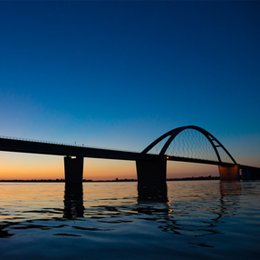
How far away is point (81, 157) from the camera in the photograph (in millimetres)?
77688

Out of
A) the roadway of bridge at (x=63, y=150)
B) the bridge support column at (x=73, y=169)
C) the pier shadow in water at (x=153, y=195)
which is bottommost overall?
the pier shadow in water at (x=153, y=195)

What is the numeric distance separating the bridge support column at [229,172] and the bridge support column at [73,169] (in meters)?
101

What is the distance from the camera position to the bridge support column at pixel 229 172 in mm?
150462

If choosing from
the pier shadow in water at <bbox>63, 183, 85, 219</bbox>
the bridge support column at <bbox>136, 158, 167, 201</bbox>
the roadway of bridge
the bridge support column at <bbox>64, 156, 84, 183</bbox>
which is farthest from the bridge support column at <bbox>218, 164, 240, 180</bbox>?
the pier shadow in water at <bbox>63, 183, 85, 219</bbox>

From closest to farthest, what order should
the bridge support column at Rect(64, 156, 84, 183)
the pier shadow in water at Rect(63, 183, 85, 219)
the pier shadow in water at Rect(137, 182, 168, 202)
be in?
the pier shadow in water at Rect(63, 183, 85, 219) → the pier shadow in water at Rect(137, 182, 168, 202) → the bridge support column at Rect(64, 156, 84, 183)

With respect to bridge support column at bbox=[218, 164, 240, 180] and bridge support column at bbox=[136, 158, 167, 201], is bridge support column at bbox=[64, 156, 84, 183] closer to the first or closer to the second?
bridge support column at bbox=[136, 158, 167, 201]

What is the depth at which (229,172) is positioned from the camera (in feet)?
503

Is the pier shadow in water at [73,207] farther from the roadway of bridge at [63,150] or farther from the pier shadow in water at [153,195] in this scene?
the roadway of bridge at [63,150]

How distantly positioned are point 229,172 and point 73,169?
107629 millimetres

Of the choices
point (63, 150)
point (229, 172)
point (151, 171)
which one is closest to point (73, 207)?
point (63, 150)

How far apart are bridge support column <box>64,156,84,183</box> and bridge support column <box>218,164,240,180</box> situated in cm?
10082

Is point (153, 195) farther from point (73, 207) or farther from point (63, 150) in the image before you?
point (63, 150)

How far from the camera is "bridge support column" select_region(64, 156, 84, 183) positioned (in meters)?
76.2

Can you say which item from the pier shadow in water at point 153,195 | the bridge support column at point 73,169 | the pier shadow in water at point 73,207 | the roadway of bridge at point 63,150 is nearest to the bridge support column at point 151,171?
the roadway of bridge at point 63,150
